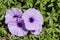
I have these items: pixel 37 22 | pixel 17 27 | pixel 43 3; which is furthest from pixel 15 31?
pixel 43 3

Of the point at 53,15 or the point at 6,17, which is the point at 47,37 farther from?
the point at 6,17

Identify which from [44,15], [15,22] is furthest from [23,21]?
[44,15]

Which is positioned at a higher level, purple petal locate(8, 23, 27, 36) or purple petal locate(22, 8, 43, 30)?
purple petal locate(22, 8, 43, 30)

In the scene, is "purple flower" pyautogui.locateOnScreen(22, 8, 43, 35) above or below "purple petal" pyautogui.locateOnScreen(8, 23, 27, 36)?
above

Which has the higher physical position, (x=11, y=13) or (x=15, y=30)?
(x=11, y=13)

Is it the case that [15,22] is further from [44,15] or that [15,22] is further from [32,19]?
[44,15]
